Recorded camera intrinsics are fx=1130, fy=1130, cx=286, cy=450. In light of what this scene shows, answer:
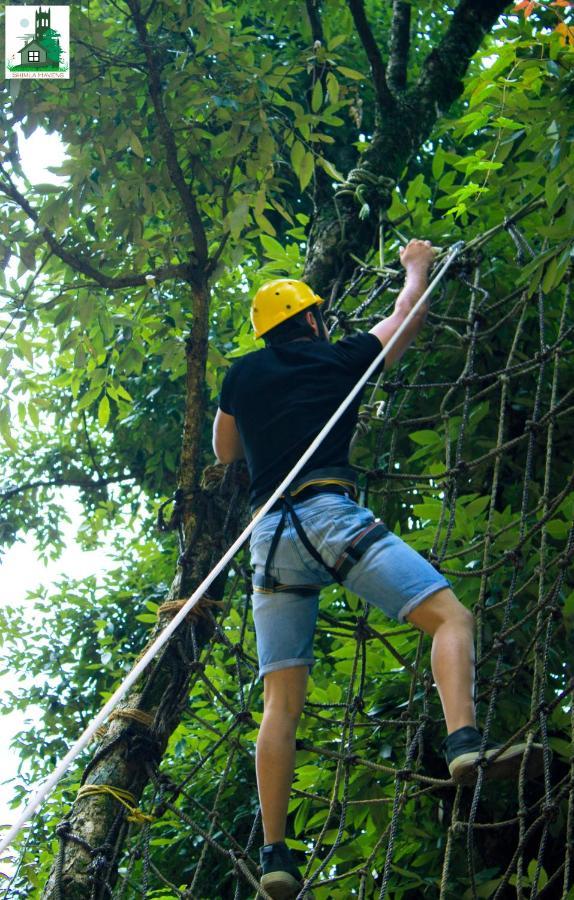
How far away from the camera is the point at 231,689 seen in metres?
4.66

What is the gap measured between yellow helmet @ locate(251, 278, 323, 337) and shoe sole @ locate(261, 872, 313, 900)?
1.42 metres

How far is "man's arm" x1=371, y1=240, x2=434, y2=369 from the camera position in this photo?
3076 mm

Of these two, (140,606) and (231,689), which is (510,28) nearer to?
(231,689)

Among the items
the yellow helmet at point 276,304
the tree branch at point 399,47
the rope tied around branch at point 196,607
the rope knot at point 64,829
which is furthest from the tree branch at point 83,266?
the rope knot at point 64,829

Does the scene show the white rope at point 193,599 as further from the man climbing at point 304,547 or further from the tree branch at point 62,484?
the tree branch at point 62,484

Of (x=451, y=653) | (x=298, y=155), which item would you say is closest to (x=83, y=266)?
(x=298, y=155)

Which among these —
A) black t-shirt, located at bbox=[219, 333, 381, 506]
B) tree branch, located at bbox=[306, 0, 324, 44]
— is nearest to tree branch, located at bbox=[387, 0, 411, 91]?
tree branch, located at bbox=[306, 0, 324, 44]

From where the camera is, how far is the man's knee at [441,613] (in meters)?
2.39

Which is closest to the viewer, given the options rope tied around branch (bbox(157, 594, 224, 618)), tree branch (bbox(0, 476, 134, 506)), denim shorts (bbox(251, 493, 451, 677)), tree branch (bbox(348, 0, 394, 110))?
denim shorts (bbox(251, 493, 451, 677))

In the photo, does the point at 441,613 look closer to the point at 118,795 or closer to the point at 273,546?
A: the point at 273,546

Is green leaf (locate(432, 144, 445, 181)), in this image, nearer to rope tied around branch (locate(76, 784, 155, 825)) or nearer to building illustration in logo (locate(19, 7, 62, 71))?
building illustration in logo (locate(19, 7, 62, 71))

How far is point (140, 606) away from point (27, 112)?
3771 mm

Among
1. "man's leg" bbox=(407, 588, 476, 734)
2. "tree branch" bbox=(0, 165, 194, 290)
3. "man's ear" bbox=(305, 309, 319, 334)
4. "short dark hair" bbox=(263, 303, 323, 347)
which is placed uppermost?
"tree branch" bbox=(0, 165, 194, 290)

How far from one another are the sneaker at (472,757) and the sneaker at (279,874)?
47cm
